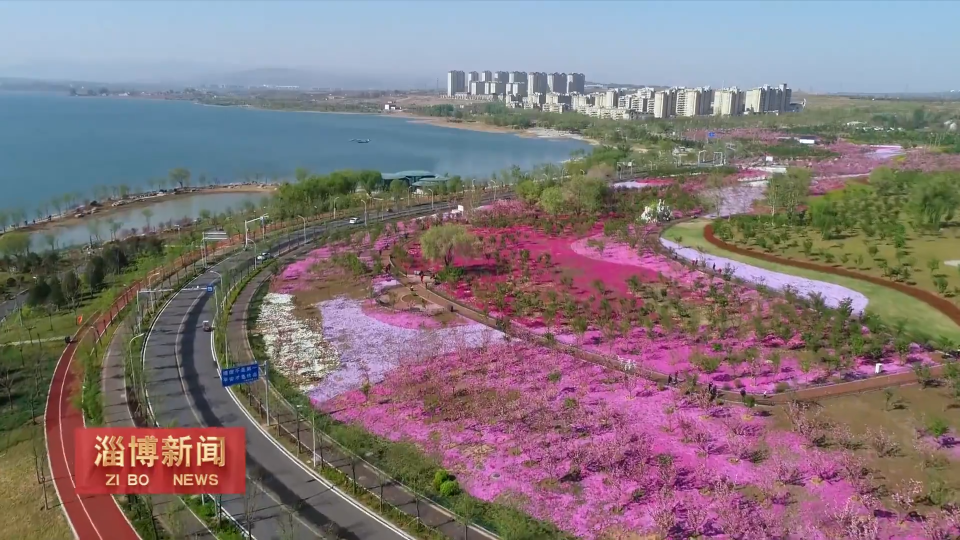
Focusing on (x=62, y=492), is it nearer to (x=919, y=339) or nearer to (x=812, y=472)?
(x=812, y=472)

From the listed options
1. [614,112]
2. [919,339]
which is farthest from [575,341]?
[614,112]

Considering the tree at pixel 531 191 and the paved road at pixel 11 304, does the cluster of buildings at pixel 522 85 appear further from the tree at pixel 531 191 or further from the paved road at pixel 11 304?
the paved road at pixel 11 304

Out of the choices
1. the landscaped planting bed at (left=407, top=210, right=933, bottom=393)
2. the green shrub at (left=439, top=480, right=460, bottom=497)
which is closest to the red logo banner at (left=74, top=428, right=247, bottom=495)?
the green shrub at (left=439, top=480, right=460, bottom=497)

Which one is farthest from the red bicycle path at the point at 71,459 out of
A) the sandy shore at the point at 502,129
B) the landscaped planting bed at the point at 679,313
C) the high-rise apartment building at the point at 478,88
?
the high-rise apartment building at the point at 478,88

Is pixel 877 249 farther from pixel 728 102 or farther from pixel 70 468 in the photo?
pixel 728 102

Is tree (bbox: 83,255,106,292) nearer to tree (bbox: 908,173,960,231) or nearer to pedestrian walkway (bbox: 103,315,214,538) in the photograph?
pedestrian walkway (bbox: 103,315,214,538)

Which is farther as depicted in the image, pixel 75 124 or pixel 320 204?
pixel 75 124
